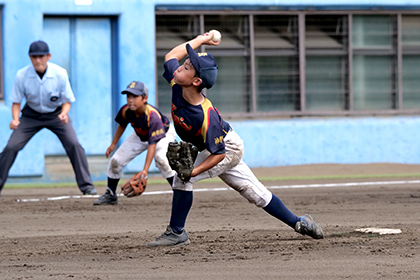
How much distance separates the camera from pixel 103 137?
14562mm

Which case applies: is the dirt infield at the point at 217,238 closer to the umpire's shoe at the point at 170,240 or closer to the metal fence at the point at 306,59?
the umpire's shoe at the point at 170,240

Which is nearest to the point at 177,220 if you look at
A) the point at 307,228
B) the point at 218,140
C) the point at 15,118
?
the point at 218,140

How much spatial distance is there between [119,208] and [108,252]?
3.31 m

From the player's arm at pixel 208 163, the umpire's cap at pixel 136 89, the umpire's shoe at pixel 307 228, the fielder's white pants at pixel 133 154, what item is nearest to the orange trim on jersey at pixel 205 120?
the player's arm at pixel 208 163

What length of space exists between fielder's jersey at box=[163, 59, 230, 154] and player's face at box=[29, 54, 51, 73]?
470 centimetres

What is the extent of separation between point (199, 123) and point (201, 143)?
0.97ft

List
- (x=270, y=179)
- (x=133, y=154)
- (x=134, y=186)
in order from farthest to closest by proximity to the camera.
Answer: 1. (x=270, y=179)
2. (x=133, y=154)
3. (x=134, y=186)

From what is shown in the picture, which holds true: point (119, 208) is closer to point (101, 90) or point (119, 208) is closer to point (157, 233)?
point (157, 233)

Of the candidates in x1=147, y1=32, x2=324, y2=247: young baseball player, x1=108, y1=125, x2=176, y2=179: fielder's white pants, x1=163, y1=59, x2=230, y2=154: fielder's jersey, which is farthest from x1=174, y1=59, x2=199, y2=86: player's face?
x1=108, y1=125, x2=176, y2=179: fielder's white pants

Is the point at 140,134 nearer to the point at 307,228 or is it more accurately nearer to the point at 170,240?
the point at 170,240

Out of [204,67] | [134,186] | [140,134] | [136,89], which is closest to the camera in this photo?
[204,67]

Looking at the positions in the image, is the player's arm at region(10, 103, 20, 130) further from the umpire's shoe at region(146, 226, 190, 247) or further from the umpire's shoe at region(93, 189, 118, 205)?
the umpire's shoe at region(146, 226, 190, 247)

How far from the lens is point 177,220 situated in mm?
6625

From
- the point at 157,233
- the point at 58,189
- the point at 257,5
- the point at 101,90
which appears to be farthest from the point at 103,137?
the point at 157,233
